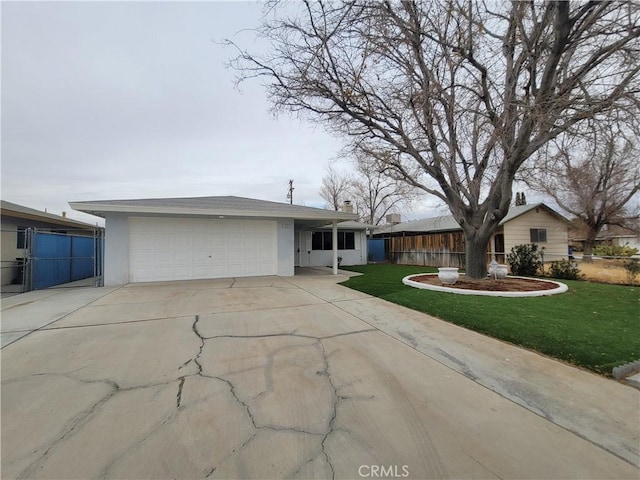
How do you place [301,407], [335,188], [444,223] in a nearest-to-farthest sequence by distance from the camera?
[301,407] → [444,223] → [335,188]

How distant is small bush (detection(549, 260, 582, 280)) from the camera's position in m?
10.4

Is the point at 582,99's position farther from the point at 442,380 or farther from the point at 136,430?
the point at 136,430

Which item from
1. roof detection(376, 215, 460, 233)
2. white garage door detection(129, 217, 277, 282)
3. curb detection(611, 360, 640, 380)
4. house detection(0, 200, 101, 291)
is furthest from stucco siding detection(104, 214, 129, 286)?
roof detection(376, 215, 460, 233)

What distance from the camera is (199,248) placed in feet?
35.6

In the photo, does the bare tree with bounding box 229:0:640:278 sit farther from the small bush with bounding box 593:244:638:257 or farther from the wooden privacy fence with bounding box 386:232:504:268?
the small bush with bounding box 593:244:638:257

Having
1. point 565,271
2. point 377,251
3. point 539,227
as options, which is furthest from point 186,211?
point 539,227

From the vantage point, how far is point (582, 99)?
5938 mm

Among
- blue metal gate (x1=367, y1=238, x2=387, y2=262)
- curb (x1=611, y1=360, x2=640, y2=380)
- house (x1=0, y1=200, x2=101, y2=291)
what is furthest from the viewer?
blue metal gate (x1=367, y1=238, x2=387, y2=262)

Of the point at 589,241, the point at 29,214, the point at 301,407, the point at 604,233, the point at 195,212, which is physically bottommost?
the point at 301,407

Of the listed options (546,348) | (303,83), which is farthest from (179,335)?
(303,83)

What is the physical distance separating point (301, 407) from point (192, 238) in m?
9.62

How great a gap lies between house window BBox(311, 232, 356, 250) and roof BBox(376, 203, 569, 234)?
450 cm

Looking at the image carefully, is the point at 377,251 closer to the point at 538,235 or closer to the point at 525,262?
the point at 538,235

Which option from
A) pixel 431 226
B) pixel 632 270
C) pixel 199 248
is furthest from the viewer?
pixel 431 226
